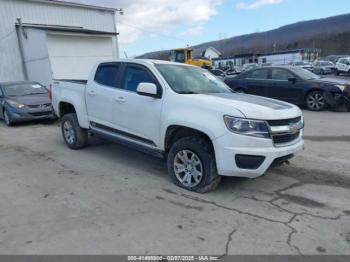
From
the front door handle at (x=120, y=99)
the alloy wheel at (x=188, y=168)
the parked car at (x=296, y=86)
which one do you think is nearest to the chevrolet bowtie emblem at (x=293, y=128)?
the alloy wheel at (x=188, y=168)

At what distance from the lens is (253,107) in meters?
4.38

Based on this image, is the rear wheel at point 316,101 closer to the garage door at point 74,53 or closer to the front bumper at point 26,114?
the front bumper at point 26,114

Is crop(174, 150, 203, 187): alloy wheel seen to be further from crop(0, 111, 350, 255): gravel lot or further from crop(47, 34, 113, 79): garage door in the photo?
crop(47, 34, 113, 79): garage door

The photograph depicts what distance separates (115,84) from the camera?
591cm

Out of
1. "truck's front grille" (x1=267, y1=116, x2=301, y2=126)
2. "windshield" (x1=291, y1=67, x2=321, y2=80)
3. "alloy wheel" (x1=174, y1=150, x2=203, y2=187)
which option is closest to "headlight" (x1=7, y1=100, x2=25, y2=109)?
"alloy wheel" (x1=174, y1=150, x2=203, y2=187)

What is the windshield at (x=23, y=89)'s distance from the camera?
11398 millimetres

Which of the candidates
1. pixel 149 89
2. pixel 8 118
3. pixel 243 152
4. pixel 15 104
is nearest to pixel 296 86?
pixel 149 89

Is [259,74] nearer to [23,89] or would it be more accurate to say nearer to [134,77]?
[134,77]

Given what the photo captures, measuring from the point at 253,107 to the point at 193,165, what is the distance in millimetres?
1140

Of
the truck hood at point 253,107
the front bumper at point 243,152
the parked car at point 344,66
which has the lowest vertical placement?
the parked car at point 344,66

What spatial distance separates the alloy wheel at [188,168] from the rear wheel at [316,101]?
26.8ft

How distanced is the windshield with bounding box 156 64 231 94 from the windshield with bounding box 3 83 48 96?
7.68 m

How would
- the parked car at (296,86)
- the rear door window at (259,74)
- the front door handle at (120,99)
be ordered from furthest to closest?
the rear door window at (259,74) < the parked car at (296,86) < the front door handle at (120,99)

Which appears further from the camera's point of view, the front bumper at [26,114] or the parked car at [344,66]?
the parked car at [344,66]
